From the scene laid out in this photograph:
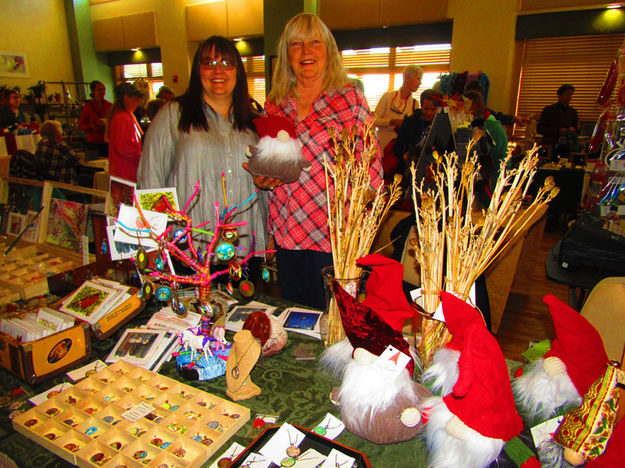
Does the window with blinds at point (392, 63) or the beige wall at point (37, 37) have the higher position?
the beige wall at point (37, 37)

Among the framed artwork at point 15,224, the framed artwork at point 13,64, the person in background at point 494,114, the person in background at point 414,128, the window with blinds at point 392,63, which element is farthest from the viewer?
the framed artwork at point 13,64

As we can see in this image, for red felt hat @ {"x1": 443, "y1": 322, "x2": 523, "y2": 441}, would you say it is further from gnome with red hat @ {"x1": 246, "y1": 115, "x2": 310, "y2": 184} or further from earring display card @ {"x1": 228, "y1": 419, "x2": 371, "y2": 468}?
gnome with red hat @ {"x1": 246, "y1": 115, "x2": 310, "y2": 184}

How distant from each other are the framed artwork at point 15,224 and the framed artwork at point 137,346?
1131 mm

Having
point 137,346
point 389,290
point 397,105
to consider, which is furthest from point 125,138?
point 397,105

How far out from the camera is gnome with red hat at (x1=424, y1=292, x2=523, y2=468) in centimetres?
69

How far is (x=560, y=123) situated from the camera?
16.9 feet

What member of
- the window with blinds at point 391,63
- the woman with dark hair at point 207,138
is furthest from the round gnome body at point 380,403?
the window with blinds at point 391,63

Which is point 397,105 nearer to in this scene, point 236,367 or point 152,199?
point 152,199

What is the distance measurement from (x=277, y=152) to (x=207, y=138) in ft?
1.16

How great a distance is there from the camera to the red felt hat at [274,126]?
4.94 ft

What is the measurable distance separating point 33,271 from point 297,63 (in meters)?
1.28

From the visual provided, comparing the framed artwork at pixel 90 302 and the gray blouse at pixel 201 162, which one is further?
the gray blouse at pixel 201 162

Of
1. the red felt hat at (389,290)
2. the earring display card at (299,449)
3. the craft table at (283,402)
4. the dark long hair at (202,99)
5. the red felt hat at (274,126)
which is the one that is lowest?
the craft table at (283,402)

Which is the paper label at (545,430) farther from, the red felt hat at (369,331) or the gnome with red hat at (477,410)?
the red felt hat at (369,331)
